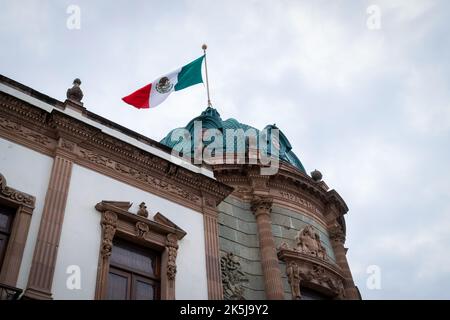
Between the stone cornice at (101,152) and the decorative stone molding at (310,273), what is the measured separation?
3.35 meters

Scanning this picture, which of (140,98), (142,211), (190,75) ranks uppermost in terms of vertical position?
(190,75)

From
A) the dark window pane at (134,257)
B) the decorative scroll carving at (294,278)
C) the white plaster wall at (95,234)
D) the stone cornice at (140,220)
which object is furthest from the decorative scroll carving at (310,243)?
the dark window pane at (134,257)

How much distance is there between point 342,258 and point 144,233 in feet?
30.9

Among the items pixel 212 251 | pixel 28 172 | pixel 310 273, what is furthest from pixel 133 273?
pixel 310 273

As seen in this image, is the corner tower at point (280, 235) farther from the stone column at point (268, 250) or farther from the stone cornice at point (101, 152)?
the stone cornice at point (101, 152)

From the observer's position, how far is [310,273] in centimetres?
1723

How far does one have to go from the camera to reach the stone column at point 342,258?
18.5 meters

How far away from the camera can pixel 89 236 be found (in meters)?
12.0

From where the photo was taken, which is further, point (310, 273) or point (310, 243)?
point (310, 243)

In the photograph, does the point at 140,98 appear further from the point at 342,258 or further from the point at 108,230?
the point at 342,258

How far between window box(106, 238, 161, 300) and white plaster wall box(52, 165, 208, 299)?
1.82 feet

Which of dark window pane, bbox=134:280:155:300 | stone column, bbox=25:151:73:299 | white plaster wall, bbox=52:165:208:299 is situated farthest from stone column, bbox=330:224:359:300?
stone column, bbox=25:151:73:299
